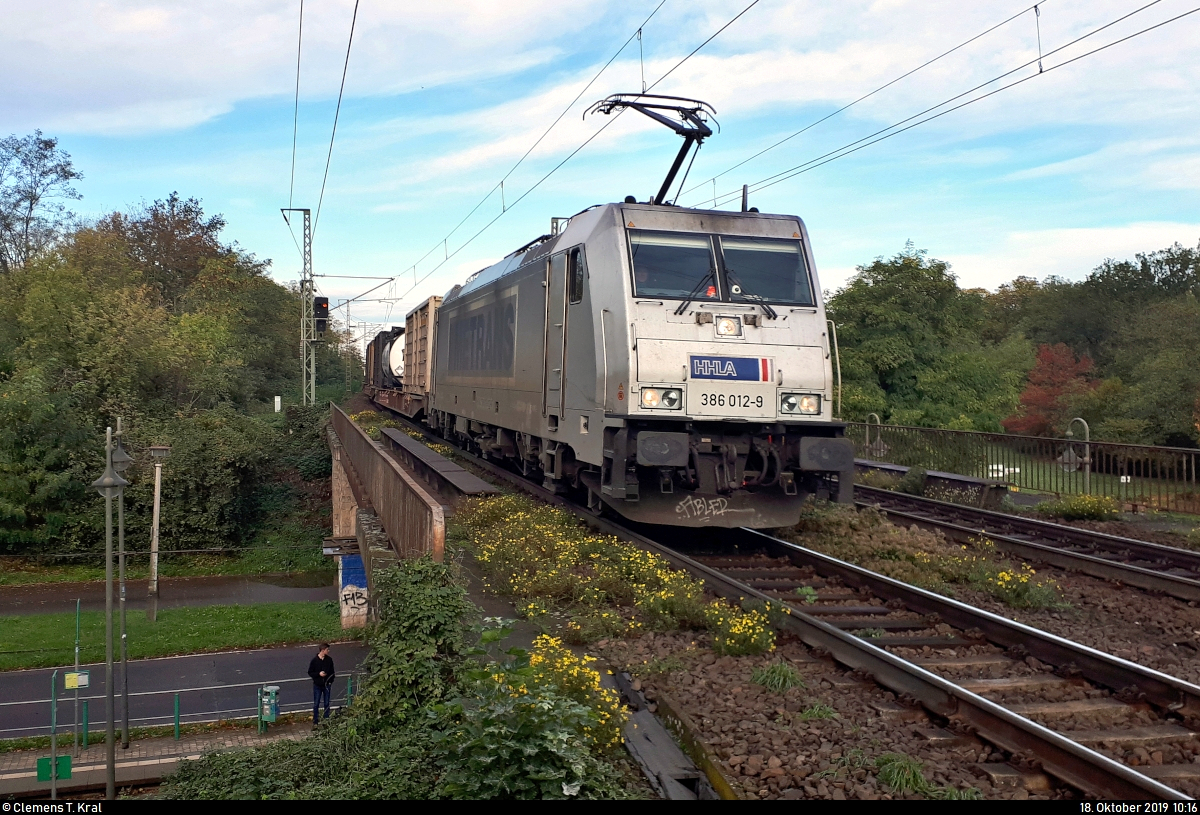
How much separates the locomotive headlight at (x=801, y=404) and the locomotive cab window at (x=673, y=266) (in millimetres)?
1298

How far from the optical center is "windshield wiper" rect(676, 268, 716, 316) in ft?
31.0

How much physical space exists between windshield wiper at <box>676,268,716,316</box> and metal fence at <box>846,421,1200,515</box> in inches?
220

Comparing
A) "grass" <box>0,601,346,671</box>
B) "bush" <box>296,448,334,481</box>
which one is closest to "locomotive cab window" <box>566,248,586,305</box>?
"grass" <box>0,601,346,671</box>

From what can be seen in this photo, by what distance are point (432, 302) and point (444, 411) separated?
4996 mm

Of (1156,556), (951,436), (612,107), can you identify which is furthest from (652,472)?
(951,436)

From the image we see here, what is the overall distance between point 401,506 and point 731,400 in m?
3.58

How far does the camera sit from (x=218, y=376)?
3984 centimetres

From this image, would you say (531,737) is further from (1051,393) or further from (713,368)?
(1051,393)

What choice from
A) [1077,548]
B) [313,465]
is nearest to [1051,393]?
[313,465]

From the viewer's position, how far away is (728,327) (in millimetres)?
9562

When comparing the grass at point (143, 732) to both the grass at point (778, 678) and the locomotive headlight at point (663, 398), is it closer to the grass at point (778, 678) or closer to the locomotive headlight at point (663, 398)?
the locomotive headlight at point (663, 398)

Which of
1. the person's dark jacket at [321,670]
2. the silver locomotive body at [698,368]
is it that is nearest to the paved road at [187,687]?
the person's dark jacket at [321,670]

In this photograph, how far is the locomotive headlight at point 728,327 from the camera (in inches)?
375

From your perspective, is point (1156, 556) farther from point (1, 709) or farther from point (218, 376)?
point (218, 376)
